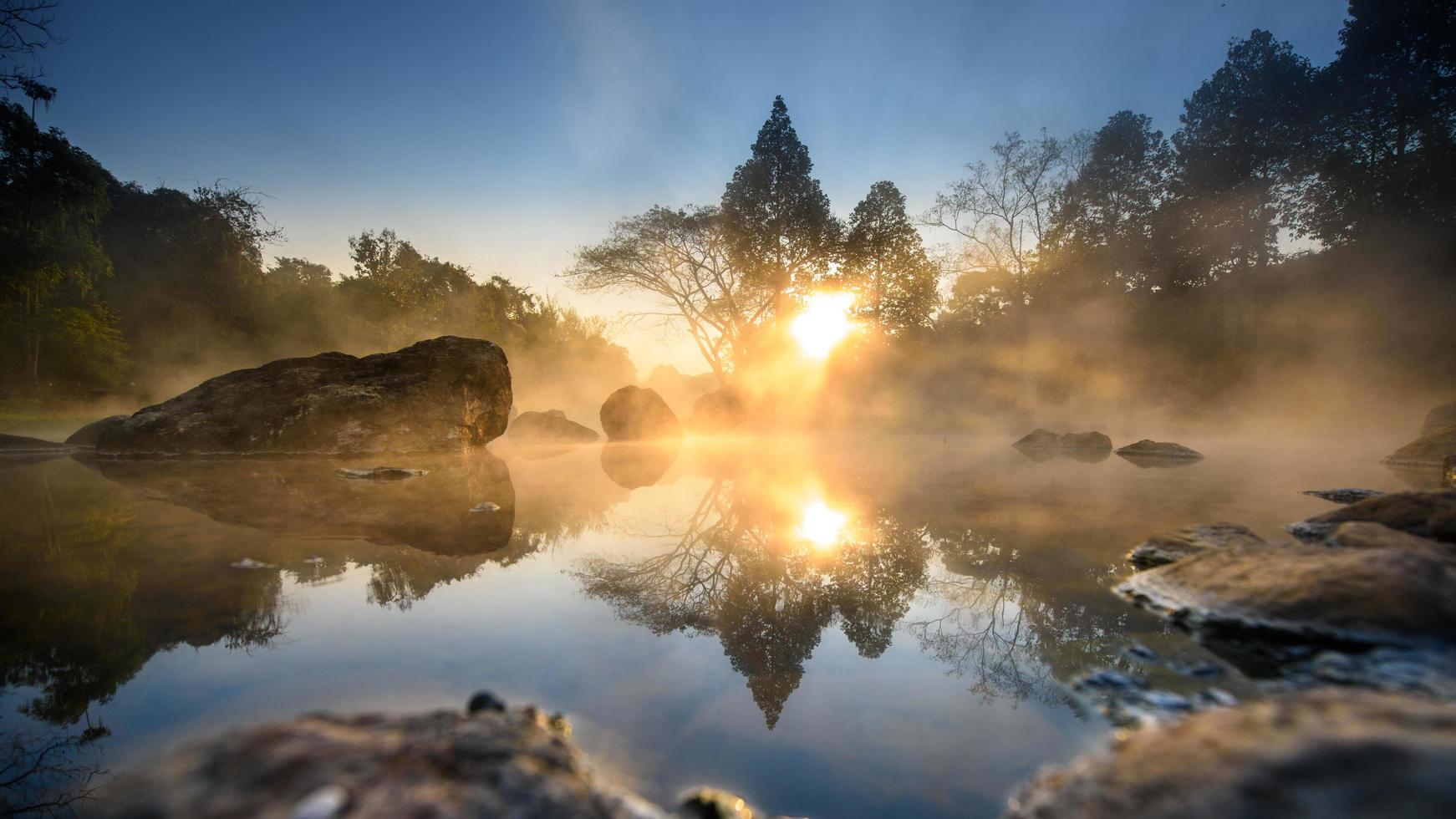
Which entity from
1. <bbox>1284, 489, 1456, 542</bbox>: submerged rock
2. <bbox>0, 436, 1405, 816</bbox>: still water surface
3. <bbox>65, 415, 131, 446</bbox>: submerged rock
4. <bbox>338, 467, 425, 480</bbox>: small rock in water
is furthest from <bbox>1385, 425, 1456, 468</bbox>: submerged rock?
<bbox>65, 415, 131, 446</bbox>: submerged rock

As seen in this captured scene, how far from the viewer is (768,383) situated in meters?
21.8

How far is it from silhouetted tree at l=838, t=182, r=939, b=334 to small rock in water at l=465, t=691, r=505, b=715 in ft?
69.2

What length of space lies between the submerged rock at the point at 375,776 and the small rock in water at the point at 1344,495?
6.54 meters

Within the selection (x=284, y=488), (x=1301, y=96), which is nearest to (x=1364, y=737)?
(x=284, y=488)

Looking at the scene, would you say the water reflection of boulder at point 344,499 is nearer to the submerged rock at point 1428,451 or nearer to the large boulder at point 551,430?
the large boulder at point 551,430

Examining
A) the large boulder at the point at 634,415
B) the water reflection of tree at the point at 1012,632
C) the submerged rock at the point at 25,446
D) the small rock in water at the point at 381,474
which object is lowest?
the water reflection of tree at the point at 1012,632

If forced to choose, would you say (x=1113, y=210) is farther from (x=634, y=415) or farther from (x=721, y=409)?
(x=634, y=415)

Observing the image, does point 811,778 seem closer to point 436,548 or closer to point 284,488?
point 436,548

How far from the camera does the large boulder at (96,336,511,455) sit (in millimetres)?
8539

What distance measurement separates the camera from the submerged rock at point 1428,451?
7.21m

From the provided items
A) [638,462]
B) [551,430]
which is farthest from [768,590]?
[551,430]

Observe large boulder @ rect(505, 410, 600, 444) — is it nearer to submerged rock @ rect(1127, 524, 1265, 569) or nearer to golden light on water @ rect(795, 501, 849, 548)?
golden light on water @ rect(795, 501, 849, 548)

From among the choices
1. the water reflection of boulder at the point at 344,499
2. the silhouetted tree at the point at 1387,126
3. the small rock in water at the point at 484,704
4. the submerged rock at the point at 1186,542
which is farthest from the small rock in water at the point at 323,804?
the silhouetted tree at the point at 1387,126

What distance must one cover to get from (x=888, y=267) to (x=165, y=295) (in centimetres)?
3018
